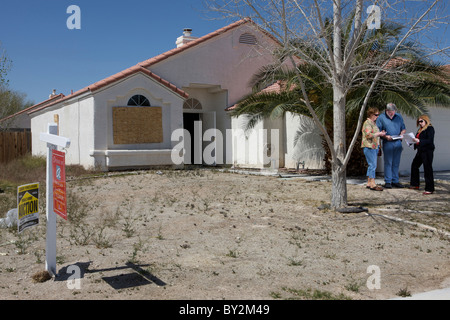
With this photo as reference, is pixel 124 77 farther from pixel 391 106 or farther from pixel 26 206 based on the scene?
pixel 26 206

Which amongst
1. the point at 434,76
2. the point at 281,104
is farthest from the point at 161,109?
the point at 434,76

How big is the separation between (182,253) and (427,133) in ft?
24.0

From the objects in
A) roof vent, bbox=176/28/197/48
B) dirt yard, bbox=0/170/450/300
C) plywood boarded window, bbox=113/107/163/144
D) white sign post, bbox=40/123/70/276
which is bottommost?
dirt yard, bbox=0/170/450/300

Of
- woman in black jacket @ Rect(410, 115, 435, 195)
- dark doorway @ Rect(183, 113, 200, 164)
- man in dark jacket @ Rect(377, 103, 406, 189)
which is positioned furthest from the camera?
dark doorway @ Rect(183, 113, 200, 164)

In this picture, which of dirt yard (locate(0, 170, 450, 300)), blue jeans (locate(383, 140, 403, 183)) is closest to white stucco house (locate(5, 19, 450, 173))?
blue jeans (locate(383, 140, 403, 183))

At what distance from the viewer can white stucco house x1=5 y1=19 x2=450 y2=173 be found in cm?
1675

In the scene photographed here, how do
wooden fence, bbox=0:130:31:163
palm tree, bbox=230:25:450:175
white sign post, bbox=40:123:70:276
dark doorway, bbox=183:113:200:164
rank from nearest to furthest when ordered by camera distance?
white sign post, bbox=40:123:70:276 < palm tree, bbox=230:25:450:175 < dark doorway, bbox=183:113:200:164 < wooden fence, bbox=0:130:31:163

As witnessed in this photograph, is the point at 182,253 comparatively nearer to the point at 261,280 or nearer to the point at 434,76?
the point at 261,280

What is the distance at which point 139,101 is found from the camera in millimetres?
17516

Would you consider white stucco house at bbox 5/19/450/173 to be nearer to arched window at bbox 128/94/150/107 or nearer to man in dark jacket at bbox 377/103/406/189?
arched window at bbox 128/94/150/107

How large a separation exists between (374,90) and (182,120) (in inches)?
327

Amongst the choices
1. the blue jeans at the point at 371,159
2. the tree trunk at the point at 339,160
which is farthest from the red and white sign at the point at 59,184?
the blue jeans at the point at 371,159
